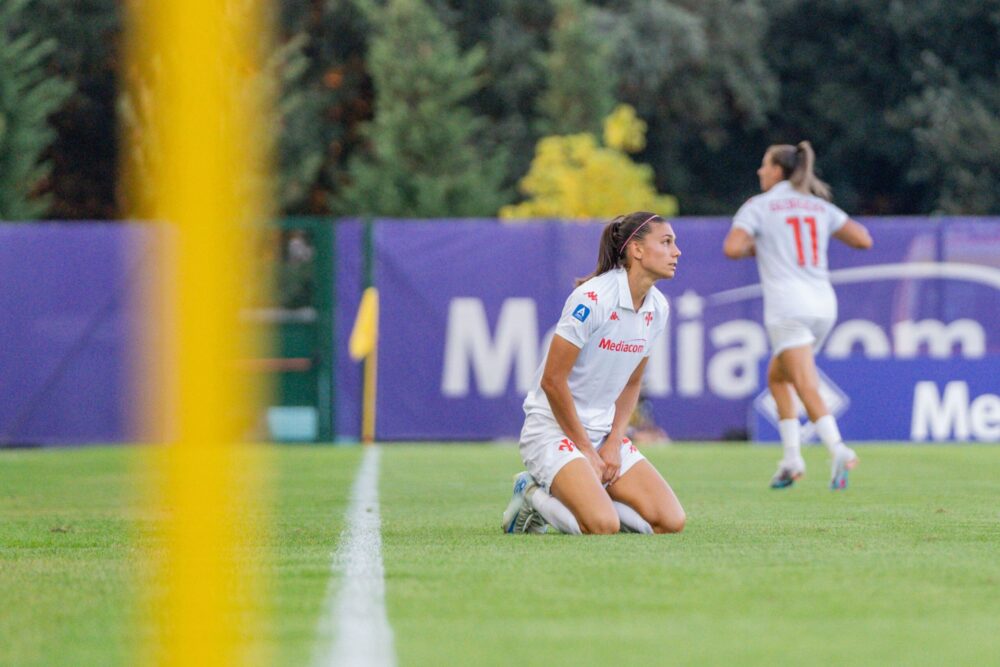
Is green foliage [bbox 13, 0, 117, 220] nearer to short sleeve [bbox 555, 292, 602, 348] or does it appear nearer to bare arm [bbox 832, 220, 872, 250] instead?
bare arm [bbox 832, 220, 872, 250]

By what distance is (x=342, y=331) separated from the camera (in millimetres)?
19953

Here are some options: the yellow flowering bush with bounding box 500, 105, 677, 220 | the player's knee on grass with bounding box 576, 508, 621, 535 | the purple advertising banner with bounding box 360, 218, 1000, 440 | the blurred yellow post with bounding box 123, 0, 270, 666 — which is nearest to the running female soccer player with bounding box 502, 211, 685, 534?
the player's knee on grass with bounding box 576, 508, 621, 535

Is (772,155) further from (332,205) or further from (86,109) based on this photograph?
(86,109)

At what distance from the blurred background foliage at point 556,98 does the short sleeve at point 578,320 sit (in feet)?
90.2

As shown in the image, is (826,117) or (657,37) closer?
(657,37)

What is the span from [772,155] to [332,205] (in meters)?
28.9

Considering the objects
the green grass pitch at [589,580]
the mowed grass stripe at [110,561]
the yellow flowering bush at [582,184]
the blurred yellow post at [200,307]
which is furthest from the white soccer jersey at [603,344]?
the yellow flowering bush at [582,184]

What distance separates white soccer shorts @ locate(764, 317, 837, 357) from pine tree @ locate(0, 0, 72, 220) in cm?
2417

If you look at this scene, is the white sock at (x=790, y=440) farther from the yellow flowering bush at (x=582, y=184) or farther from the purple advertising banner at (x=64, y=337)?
the yellow flowering bush at (x=582, y=184)

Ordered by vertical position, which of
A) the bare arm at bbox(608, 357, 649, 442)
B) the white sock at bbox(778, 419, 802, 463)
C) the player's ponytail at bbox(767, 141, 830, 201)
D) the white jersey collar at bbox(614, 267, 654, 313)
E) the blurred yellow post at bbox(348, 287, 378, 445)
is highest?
the player's ponytail at bbox(767, 141, 830, 201)

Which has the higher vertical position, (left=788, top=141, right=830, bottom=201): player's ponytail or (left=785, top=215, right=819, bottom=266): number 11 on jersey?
(left=788, top=141, right=830, bottom=201): player's ponytail

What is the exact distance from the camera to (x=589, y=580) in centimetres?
612

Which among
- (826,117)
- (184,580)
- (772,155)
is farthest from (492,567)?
(826,117)

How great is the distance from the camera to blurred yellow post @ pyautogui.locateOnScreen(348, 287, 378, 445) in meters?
19.8
